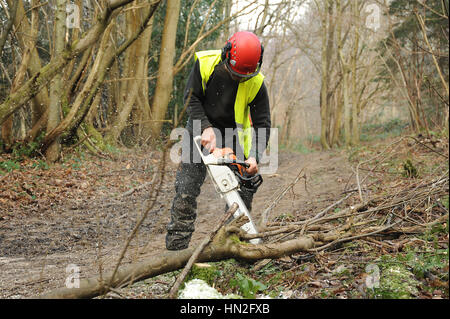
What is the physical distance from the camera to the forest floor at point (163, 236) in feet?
7.62

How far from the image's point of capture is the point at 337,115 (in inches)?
723

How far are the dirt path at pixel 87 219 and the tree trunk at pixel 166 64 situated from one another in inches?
124

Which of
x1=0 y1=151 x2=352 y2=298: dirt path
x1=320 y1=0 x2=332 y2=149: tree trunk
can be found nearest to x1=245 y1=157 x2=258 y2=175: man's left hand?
x1=0 y1=151 x2=352 y2=298: dirt path

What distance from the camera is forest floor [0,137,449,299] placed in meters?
2.32

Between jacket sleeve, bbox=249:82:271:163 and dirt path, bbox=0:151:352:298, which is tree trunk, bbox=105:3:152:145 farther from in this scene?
jacket sleeve, bbox=249:82:271:163

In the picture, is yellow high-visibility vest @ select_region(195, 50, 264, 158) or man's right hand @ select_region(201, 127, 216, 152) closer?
man's right hand @ select_region(201, 127, 216, 152)

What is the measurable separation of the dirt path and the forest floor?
0.6 inches

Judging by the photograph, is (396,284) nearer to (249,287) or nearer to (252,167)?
(249,287)

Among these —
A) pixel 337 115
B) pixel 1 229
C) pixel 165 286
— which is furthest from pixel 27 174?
pixel 337 115

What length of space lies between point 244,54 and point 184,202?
1433 millimetres

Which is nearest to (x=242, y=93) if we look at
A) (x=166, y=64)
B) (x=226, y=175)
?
(x=226, y=175)

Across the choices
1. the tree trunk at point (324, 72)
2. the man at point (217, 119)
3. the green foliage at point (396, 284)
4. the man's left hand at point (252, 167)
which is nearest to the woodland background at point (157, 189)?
the green foliage at point (396, 284)

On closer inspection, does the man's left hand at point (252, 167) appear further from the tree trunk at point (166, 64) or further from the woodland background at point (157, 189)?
the tree trunk at point (166, 64)
